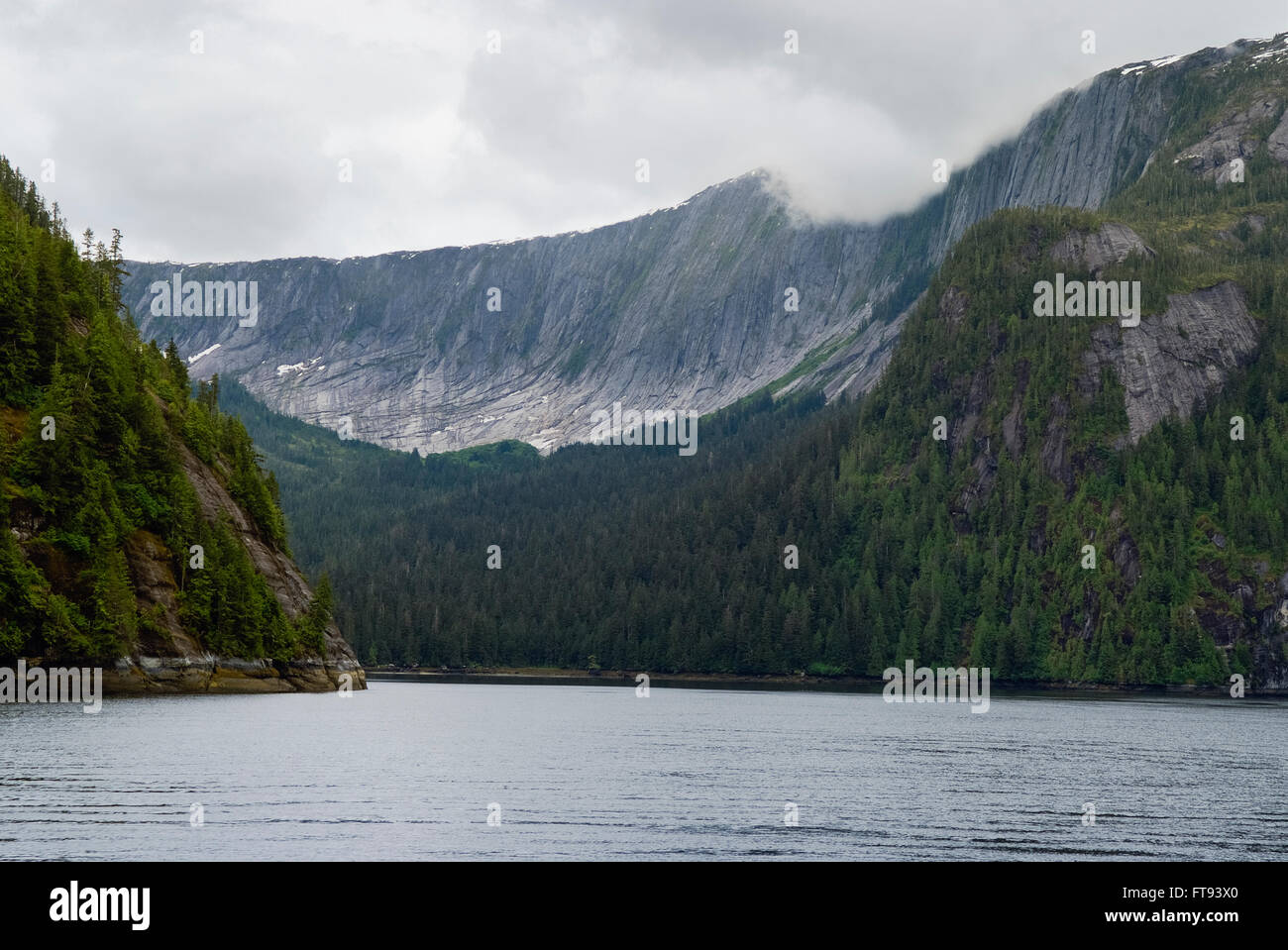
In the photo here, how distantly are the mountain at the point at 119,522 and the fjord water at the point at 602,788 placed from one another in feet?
21.8

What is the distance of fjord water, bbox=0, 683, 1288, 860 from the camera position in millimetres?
48812

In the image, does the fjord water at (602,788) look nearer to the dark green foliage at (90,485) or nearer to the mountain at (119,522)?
the mountain at (119,522)

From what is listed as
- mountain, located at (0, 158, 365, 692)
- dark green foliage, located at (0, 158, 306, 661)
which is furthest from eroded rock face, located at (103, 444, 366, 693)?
dark green foliage, located at (0, 158, 306, 661)

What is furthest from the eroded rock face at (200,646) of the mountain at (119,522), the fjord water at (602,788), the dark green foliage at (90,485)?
the fjord water at (602,788)

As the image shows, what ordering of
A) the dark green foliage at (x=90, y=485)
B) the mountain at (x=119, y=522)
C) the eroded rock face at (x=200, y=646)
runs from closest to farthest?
the dark green foliage at (x=90, y=485) → the mountain at (x=119, y=522) → the eroded rock face at (x=200, y=646)

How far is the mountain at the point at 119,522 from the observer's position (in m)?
106

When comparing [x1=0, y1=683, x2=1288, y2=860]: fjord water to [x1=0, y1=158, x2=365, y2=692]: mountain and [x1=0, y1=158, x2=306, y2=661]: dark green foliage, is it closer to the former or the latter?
[x1=0, y1=158, x2=365, y2=692]: mountain

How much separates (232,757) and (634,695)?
118m

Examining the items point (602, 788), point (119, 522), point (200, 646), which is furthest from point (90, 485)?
point (602, 788)

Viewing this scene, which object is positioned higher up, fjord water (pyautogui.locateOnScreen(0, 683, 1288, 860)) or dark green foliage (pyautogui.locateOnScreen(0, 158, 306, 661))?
dark green foliage (pyautogui.locateOnScreen(0, 158, 306, 661))

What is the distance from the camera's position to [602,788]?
6656cm

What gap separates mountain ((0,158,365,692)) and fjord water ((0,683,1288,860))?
6.65 metres
